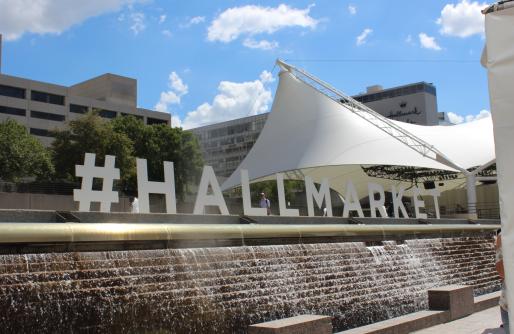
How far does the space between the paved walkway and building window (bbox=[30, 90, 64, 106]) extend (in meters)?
69.7

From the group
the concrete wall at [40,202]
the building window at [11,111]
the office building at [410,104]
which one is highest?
the office building at [410,104]

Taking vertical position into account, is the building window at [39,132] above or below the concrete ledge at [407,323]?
above

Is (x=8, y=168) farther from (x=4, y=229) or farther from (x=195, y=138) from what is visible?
(x=4, y=229)

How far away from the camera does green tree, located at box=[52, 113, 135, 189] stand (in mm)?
46781

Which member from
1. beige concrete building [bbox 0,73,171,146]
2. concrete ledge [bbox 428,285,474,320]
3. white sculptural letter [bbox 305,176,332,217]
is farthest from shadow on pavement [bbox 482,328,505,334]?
beige concrete building [bbox 0,73,171,146]

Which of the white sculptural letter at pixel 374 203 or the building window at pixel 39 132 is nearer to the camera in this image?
the white sculptural letter at pixel 374 203

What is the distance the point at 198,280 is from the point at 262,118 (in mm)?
80162

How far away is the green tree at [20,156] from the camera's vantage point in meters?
46.5

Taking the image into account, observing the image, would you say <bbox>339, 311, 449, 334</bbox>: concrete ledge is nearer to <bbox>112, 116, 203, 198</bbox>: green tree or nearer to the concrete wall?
the concrete wall

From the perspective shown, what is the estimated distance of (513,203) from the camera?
9.52 feet

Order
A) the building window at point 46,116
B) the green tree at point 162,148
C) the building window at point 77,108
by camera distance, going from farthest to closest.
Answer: the building window at point 77,108 < the building window at point 46,116 < the green tree at point 162,148

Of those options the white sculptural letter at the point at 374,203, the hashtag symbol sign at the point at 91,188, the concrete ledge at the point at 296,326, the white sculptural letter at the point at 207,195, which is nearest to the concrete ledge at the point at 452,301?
the concrete ledge at the point at 296,326

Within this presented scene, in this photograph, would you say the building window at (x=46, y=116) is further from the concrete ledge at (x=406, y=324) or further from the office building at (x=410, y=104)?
the office building at (x=410, y=104)

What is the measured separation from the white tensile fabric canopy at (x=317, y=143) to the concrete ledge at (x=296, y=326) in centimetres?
2970
